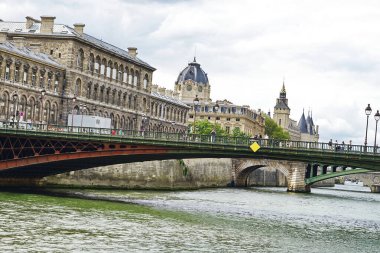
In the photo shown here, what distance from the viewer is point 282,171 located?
12875 centimetres

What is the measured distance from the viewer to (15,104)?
314ft

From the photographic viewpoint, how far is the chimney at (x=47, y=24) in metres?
109

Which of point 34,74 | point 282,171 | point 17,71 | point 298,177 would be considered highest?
point 34,74

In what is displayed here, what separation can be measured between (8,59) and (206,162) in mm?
34092

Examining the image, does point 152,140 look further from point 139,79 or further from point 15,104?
point 139,79

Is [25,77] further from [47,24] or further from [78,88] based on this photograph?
[47,24]

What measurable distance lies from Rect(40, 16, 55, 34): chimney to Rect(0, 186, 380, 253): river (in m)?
40.7

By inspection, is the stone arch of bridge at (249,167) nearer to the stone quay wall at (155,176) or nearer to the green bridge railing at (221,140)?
the stone quay wall at (155,176)

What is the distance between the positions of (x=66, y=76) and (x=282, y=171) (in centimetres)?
3952

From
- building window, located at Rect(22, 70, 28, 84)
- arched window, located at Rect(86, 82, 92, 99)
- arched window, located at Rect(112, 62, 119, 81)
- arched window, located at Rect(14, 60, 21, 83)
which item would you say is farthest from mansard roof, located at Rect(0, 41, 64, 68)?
arched window, located at Rect(112, 62, 119, 81)

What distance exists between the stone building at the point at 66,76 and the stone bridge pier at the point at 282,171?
17.5m

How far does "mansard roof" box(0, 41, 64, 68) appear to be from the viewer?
93.4m

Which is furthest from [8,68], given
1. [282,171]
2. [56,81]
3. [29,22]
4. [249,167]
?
[282,171]

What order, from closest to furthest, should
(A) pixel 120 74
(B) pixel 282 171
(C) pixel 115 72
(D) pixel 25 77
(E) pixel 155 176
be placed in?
(E) pixel 155 176 → (D) pixel 25 77 → (C) pixel 115 72 → (A) pixel 120 74 → (B) pixel 282 171
